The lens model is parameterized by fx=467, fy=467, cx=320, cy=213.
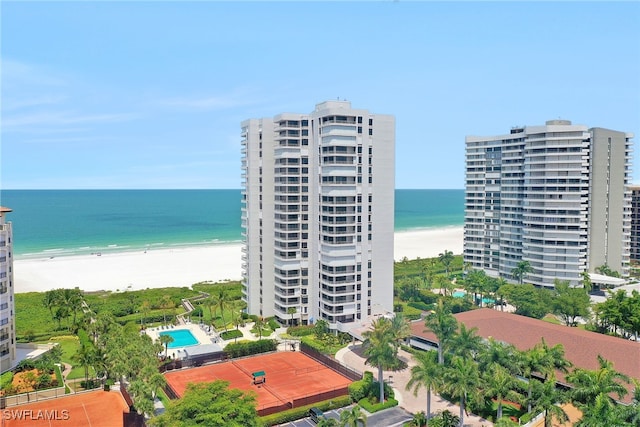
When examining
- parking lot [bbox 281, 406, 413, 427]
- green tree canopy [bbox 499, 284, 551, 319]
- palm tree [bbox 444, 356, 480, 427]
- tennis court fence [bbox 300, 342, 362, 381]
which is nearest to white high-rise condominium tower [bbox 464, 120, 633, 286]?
green tree canopy [bbox 499, 284, 551, 319]

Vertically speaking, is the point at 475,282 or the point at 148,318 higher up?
the point at 475,282

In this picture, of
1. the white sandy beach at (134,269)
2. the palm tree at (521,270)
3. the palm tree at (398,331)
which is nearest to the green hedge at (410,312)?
the palm tree at (521,270)

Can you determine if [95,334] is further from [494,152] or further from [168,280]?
[494,152]

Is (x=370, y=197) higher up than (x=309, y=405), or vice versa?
(x=370, y=197)

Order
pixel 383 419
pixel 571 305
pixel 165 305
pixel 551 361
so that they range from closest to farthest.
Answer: pixel 551 361, pixel 383 419, pixel 571 305, pixel 165 305

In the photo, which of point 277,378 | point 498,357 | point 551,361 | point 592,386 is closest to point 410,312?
point 277,378

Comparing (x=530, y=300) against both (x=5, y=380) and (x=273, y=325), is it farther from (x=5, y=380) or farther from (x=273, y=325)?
(x=5, y=380)

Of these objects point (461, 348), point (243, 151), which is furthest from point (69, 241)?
point (461, 348)
